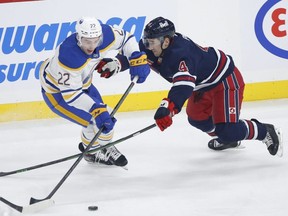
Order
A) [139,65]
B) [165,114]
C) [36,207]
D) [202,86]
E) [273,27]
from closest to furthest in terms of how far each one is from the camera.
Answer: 1. [36,207]
2. [165,114]
3. [139,65]
4. [202,86]
5. [273,27]

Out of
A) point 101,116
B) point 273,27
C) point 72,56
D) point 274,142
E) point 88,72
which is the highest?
point 72,56

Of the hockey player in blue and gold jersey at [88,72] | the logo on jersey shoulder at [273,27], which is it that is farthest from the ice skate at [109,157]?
the logo on jersey shoulder at [273,27]

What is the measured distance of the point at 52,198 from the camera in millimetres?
4422

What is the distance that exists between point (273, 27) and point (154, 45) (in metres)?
2.10

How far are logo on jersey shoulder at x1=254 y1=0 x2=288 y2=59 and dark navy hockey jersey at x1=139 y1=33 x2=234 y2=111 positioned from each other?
155 cm

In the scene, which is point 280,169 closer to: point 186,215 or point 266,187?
point 266,187

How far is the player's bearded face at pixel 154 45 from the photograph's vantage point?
4590mm

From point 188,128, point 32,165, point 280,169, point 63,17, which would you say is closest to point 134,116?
point 188,128

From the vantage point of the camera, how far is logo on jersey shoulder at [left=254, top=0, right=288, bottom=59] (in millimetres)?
6434

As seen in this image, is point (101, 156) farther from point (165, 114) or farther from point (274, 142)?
point (274, 142)

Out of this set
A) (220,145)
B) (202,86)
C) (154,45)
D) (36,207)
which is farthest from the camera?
(220,145)

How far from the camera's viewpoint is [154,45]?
4613mm

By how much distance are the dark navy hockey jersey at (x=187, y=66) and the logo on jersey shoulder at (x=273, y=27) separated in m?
1.55

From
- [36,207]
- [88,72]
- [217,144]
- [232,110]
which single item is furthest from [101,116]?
[217,144]
